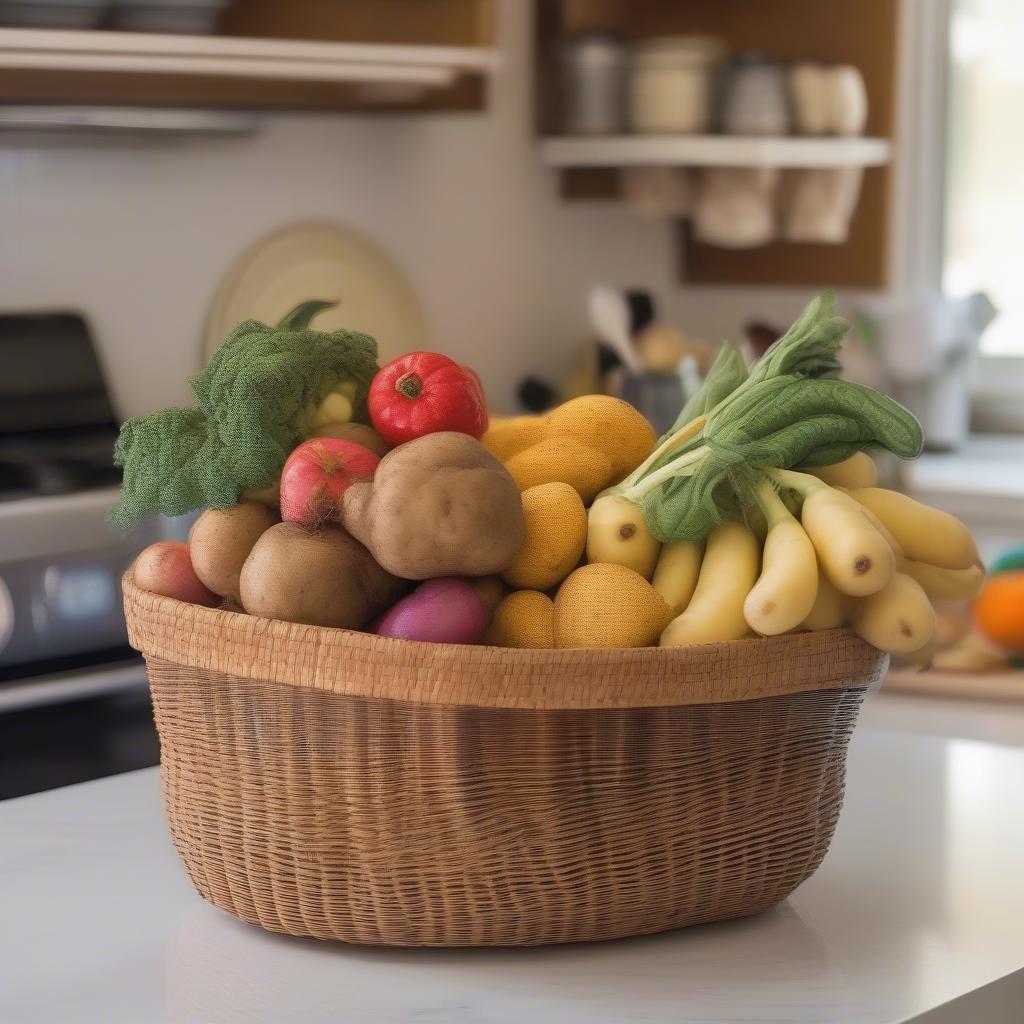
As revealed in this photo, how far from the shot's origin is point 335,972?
2.43ft

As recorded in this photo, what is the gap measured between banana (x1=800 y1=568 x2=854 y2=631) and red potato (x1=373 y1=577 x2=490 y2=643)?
14 cm

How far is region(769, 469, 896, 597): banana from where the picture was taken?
28.5 inches

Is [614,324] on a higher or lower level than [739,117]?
lower

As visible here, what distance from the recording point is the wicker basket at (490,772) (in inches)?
27.6

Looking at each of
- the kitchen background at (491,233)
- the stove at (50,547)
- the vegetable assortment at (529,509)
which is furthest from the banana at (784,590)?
the stove at (50,547)

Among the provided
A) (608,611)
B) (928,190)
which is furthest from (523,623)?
(928,190)

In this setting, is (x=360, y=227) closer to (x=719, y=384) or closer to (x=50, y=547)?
(x=50, y=547)

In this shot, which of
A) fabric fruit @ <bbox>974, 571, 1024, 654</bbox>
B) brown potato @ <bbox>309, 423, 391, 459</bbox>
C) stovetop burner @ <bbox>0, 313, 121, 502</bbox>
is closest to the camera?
brown potato @ <bbox>309, 423, 391, 459</bbox>

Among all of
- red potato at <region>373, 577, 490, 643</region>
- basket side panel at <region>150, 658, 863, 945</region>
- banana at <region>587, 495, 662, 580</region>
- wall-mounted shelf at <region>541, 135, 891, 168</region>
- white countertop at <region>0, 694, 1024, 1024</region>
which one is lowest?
white countertop at <region>0, 694, 1024, 1024</region>

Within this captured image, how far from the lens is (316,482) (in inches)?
29.3

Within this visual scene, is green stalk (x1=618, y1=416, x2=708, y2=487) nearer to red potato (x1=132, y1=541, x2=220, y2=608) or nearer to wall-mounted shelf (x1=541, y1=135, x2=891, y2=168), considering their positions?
red potato (x1=132, y1=541, x2=220, y2=608)

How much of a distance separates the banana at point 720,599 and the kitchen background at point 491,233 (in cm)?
81

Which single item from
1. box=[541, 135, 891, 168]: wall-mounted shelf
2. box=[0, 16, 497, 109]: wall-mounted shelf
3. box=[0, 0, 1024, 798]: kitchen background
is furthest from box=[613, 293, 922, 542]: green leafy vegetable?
box=[541, 135, 891, 168]: wall-mounted shelf

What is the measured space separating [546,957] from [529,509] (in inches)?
7.9
